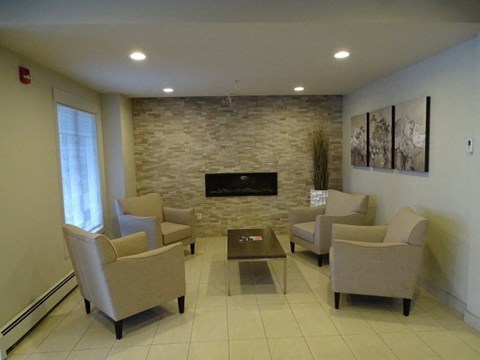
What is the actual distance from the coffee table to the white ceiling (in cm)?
192

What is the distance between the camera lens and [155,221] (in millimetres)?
4016

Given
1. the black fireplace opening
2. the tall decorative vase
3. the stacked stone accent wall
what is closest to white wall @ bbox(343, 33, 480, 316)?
the tall decorative vase

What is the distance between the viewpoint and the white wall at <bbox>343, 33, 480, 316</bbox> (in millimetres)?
2637

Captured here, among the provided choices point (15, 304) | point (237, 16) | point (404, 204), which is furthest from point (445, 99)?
point (15, 304)

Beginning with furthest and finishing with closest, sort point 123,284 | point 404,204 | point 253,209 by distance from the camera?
point 253,209
point 404,204
point 123,284

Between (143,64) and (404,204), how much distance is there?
10.4 feet

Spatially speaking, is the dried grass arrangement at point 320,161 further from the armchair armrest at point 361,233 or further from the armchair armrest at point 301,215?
the armchair armrest at point 361,233

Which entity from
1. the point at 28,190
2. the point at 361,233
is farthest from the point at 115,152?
the point at 361,233

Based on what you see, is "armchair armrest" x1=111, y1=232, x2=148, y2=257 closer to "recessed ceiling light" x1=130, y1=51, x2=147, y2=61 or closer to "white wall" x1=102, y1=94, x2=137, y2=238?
"recessed ceiling light" x1=130, y1=51, x2=147, y2=61

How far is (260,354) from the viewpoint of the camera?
2301 millimetres

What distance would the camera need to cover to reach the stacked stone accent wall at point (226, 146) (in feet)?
17.3

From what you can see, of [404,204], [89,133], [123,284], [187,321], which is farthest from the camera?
[89,133]

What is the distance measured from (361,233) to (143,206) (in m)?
2.96

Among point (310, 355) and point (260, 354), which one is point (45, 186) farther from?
point (310, 355)
